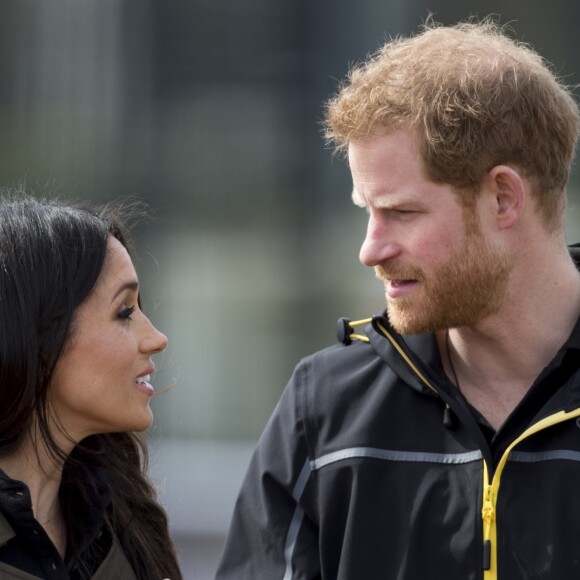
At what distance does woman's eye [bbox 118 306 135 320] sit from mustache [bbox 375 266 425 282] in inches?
20.5

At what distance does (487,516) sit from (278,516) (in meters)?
0.44

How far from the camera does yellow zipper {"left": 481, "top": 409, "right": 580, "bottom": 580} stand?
238cm

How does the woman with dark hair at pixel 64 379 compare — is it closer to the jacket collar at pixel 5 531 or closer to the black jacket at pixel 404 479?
the jacket collar at pixel 5 531

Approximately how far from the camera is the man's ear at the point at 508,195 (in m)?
2.59

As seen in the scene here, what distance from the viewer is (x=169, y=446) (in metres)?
4.91

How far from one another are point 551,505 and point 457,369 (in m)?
0.38

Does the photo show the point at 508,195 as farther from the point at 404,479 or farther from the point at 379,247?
the point at 404,479

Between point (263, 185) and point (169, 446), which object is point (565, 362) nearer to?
point (263, 185)

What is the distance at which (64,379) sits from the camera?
2.43 m

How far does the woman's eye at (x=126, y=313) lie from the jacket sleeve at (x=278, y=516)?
387 mm

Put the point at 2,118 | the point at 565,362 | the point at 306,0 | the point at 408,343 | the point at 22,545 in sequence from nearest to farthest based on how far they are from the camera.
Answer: the point at 22,545, the point at 565,362, the point at 408,343, the point at 306,0, the point at 2,118

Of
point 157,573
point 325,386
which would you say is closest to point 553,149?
point 325,386

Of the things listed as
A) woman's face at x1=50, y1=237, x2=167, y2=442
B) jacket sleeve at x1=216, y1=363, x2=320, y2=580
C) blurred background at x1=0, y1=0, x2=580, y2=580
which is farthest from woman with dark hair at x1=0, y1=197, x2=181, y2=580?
blurred background at x1=0, y1=0, x2=580, y2=580

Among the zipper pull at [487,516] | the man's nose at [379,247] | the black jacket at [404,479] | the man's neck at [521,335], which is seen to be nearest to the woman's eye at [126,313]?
Answer: the black jacket at [404,479]
